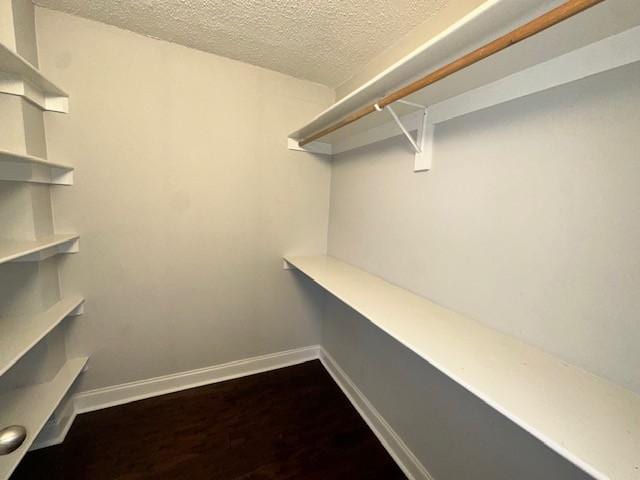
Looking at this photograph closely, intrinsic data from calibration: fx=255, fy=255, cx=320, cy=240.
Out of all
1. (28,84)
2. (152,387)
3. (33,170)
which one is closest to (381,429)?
(152,387)

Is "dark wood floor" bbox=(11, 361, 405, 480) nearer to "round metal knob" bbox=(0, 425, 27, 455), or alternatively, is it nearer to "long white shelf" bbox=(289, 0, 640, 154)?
"round metal knob" bbox=(0, 425, 27, 455)

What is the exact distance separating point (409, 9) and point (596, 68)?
83cm

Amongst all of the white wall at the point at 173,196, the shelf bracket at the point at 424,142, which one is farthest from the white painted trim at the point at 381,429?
the shelf bracket at the point at 424,142

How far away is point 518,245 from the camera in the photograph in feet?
2.99

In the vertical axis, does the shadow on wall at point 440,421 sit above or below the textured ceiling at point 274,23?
below

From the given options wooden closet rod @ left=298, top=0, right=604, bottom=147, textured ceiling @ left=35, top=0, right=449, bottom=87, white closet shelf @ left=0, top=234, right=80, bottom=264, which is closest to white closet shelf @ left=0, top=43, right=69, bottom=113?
textured ceiling @ left=35, top=0, right=449, bottom=87

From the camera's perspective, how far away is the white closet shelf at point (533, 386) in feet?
1.72

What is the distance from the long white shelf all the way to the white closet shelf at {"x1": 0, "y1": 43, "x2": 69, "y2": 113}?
1.40 meters

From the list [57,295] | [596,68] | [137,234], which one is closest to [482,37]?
[596,68]

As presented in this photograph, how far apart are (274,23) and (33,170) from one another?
4.68 ft

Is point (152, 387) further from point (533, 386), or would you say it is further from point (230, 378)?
point (533, 386)

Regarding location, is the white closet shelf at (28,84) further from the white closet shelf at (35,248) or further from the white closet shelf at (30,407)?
the white closet shelf at (30,407)

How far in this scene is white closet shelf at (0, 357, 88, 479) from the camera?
1025 mm

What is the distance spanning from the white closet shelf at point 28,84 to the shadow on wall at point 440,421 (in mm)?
2107
